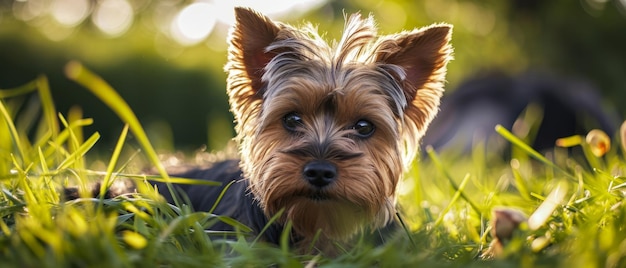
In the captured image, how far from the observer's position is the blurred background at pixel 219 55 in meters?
13.2

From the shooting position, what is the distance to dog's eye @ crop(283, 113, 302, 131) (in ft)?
13.8

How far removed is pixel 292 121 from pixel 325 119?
20 cm

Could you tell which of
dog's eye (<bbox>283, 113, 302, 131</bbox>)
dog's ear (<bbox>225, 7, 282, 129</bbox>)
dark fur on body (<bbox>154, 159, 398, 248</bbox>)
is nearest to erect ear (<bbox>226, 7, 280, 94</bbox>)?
dog's ear (<bbox>225, 7, 282, 129</bbox>)

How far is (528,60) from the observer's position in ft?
53.7

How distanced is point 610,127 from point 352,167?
6.70 m

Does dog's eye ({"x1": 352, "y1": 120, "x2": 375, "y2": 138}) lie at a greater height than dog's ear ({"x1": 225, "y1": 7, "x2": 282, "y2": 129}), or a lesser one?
lesser

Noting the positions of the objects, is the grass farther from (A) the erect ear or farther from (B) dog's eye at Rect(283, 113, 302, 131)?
(A) the erect ear

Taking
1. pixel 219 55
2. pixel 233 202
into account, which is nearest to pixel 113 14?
pixel 219 55

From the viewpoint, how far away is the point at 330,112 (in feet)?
13.8

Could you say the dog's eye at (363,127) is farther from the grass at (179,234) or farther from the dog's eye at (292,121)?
the grass at (179,234)

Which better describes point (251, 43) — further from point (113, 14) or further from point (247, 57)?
point (113, 14)

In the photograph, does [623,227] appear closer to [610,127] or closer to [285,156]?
[285,156]

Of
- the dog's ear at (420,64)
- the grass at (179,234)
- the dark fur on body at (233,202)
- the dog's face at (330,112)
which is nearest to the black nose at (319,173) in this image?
the dog's face at (330,112)

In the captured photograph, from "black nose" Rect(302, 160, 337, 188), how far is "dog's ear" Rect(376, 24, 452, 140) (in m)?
0.94
